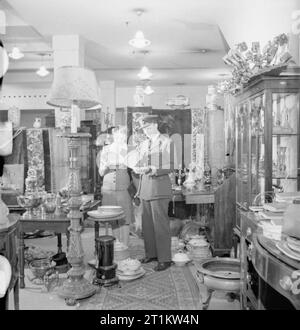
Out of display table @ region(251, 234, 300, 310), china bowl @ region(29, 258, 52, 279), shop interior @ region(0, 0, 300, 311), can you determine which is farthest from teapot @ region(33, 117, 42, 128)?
display table @ region(251, 234, 300, 310)

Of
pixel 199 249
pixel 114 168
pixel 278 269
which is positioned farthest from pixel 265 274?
pixel 114 168

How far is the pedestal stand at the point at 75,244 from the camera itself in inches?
87.0

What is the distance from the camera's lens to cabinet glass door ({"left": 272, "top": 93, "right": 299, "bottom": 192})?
6.64ft

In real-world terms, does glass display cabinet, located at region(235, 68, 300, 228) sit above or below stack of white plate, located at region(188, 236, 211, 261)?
above

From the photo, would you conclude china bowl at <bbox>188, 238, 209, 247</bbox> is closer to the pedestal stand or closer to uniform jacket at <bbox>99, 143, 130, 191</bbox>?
uniform jacket at <bbox>99, 143, 130, 191</bbox>

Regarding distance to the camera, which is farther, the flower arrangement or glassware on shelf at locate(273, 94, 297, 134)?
glassware on shelf at locate(273, 94, 297, 134)

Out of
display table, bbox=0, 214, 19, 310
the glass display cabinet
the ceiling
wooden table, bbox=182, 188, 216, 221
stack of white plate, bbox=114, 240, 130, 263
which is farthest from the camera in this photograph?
wooden table, bbox=182, 188, 216, 221

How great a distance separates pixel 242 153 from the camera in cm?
251

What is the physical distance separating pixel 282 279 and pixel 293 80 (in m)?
1.37

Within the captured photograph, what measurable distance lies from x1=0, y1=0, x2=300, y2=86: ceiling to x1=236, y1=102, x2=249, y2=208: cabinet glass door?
45cm

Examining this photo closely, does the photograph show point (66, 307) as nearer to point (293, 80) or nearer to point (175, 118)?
point (293, 80)

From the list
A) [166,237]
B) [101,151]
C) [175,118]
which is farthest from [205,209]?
[101,151]

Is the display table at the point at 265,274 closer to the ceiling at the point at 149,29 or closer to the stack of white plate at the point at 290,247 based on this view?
the stack of white plate at the point at 290,247

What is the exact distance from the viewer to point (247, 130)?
239 centimetres
